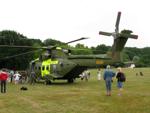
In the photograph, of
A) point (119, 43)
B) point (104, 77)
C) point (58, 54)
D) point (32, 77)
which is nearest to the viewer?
point (104, 77)

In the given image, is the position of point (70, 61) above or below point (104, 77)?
above

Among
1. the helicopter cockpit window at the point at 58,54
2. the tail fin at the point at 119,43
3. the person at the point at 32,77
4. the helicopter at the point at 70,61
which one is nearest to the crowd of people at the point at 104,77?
the person at the point at 32,77

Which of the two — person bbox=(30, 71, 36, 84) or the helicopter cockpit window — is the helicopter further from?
person bbox=(30, 71, 36, 84)

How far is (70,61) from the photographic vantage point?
1563 inches

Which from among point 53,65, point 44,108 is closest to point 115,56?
point 53,65

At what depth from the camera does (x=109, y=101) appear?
74.6 feet

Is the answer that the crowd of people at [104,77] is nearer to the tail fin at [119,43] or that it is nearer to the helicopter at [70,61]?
the helicopter at [70,61]

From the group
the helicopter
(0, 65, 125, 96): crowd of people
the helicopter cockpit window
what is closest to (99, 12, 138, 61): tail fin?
the helicopter

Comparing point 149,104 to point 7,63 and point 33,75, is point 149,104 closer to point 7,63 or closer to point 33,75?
point 33,75

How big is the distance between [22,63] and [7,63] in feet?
11.3

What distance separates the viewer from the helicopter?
39656mm

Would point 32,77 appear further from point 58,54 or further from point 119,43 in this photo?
point 119,43

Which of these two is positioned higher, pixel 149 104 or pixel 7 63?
pixel 7 63

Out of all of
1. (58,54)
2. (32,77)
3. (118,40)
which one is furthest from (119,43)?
(32,77)
